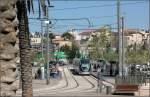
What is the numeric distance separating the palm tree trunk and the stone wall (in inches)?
308

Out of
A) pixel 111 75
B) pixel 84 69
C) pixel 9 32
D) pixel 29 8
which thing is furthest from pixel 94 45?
pixel 9 32

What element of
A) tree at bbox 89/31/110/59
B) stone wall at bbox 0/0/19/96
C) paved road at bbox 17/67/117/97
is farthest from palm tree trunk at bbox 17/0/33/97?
tree at bbox 89/31/110/59

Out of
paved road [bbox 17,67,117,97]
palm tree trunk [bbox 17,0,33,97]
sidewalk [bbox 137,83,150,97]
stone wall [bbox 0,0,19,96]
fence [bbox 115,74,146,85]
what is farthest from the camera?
paved road [bbox 17,67,117,97]

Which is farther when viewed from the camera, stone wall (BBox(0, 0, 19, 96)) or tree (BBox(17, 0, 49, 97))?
tree (BBox(17, 0, 49, 97))

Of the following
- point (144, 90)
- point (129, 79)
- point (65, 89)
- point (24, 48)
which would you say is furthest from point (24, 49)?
point (65, 89)

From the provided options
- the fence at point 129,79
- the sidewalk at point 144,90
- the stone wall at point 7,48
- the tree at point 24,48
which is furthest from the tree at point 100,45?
the stone wall at point 7,48

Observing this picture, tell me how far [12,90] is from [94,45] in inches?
5445

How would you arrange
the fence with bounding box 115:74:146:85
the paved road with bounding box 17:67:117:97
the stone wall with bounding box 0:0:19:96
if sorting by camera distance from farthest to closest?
1. the paved road with bounding box 17:67:117:97
2. the fence with bounding box 115:74:146:85
3. the stone wall with bounding box 0:0:19:96

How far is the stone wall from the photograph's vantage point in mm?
6570

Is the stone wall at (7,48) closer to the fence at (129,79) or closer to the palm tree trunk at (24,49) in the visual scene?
the palm tree trunk at (24,49)

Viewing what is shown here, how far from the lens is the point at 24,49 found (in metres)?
14.9

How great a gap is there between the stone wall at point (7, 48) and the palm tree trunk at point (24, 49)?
783cm

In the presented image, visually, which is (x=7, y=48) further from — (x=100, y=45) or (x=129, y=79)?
(x=100, y=45)

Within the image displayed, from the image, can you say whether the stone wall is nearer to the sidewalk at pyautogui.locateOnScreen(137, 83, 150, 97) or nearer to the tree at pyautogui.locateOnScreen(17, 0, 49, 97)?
the tree at pyautogui.locateOnScreen(17, 0, 49, 97)
